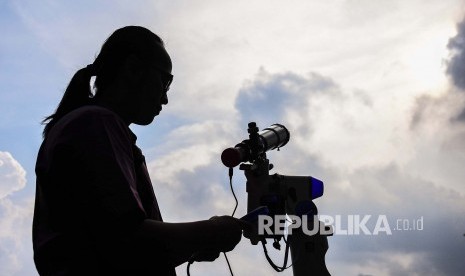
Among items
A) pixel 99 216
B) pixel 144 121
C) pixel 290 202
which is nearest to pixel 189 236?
pixel 99 216

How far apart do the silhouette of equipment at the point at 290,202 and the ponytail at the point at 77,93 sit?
1.72m

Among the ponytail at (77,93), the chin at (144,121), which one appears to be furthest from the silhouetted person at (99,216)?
the ponytail at (77,93)

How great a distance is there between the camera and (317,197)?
16.5 feet

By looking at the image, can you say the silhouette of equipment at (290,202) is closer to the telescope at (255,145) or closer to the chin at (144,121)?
the telescope at (255,145)

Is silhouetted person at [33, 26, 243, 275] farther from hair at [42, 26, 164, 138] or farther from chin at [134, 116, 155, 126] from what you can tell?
hair at [42, 26, 164, 138]

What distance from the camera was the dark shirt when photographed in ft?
7.36

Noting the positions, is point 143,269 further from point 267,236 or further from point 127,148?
point 267,236

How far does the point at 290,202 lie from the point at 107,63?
2.42 metres

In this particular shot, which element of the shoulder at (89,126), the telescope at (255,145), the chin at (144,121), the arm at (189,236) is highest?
the telescope at (255,145)

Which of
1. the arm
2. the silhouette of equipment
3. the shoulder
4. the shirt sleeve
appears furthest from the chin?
the silhouette of equipment

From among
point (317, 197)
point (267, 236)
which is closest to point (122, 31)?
point (267, 236)

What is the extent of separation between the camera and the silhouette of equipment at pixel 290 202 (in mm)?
4688

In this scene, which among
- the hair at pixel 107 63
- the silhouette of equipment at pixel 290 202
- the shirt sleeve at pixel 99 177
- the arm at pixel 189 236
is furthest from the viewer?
the silhouette of equipment at pixel 290 202

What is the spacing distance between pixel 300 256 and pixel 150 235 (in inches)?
106
